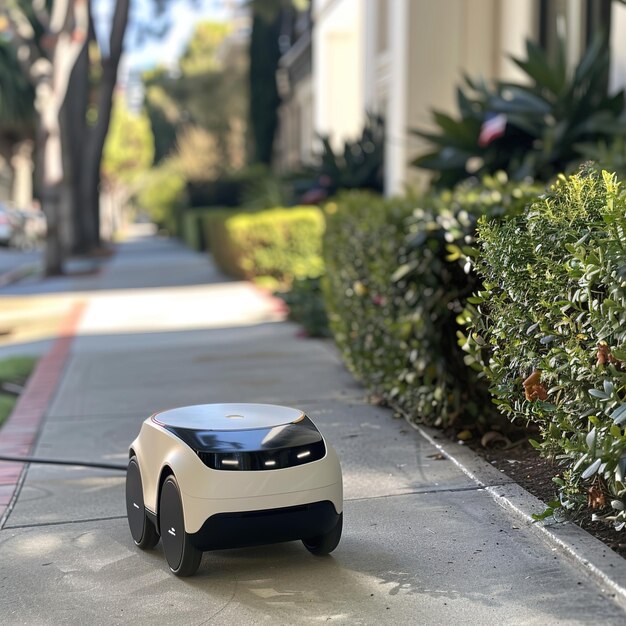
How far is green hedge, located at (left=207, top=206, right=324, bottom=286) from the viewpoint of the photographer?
16203mm

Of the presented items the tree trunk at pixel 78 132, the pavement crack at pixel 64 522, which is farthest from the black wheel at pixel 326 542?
the tree trunk at pixel 78 132

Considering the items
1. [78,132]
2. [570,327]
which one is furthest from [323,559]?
[78,132]

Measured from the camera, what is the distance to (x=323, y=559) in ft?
13.7

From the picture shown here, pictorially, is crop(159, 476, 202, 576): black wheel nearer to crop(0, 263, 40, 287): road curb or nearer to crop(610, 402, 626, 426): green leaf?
crop(610, 402, 626, 426): green leaf

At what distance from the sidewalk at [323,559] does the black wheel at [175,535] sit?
Answer: 0.07 metres

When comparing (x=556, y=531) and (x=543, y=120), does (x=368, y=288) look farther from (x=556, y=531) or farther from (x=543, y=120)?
(x=543, y=120)

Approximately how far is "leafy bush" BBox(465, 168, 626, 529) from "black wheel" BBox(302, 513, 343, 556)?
0.87 metres

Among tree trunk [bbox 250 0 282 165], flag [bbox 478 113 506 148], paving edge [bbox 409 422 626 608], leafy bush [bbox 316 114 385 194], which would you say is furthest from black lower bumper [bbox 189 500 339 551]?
tree trunk [bbox 250 0 282 165]

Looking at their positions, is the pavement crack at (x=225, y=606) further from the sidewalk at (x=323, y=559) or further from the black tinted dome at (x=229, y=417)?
the black tinted dome at (x=229, y=417)

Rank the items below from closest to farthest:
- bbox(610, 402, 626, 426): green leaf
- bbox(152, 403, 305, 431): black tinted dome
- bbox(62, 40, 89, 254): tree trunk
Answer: bbox(610, 402, 626, 426): green leaf
bbox(152, 403, 305, 431): black tinted dome
bbox(62, 40, 89, 254): tree trunk

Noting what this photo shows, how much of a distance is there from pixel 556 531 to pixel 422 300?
2.20m

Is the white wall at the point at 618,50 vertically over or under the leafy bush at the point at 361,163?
over

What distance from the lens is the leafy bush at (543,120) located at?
9727 mm

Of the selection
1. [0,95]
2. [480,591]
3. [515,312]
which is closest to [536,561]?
[480,591]
